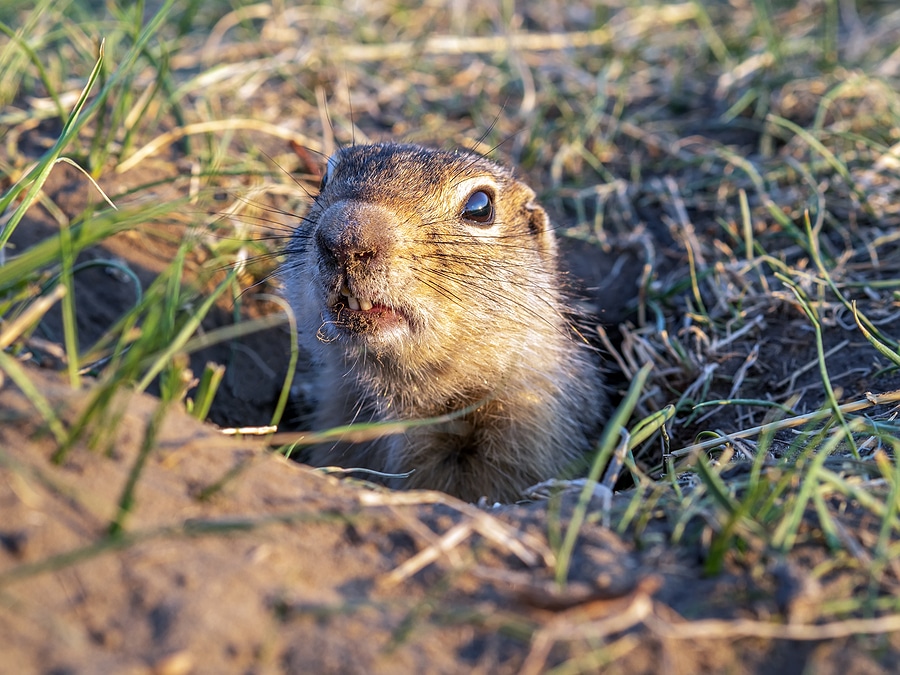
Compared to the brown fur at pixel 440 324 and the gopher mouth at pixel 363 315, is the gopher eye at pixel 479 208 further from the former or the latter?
the gopher mouth at pixel 363 315

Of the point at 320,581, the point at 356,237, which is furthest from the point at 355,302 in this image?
the point at 320,581

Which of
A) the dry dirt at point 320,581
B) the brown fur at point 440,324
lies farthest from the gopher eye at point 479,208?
the dry dirt at point 320,581

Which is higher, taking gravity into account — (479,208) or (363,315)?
(479,208)

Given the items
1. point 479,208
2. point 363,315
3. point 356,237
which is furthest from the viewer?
point 479,208

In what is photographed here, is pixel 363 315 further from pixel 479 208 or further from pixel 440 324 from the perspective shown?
pixel 479 208

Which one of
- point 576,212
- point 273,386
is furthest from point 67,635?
point 576,212

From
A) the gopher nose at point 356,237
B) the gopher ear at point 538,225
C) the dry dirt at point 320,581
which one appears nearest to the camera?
the dry dirt at point 320,581

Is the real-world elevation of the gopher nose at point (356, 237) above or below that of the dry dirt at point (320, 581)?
above

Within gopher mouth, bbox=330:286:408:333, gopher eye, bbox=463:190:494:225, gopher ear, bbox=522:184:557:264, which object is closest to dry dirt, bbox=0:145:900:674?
gopher mouth, bbox=330:286:408:333
